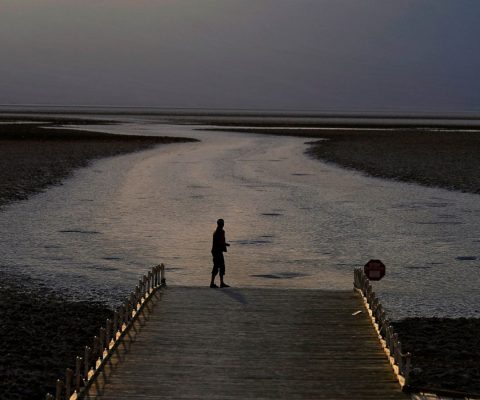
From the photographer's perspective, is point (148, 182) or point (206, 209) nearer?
point (206, 209)

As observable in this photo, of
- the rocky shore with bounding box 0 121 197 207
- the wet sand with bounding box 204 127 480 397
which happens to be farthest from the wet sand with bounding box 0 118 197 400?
the rocky shore with bounding box 0 121 197 207

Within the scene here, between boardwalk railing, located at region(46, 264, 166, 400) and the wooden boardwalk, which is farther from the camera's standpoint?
the wooden boardwalk

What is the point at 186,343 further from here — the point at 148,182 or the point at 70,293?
the point at 148,182

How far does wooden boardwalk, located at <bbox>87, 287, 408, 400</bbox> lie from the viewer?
44.8 feet

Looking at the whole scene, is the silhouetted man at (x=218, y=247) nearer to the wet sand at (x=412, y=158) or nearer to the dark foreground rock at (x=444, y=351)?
the dark foreground rock at (x=444, y=351)

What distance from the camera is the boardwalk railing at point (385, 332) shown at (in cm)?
1407

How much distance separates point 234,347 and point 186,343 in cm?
101

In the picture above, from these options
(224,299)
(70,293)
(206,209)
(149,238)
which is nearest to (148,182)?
(206,209)

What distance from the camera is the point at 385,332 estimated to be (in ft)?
54.7

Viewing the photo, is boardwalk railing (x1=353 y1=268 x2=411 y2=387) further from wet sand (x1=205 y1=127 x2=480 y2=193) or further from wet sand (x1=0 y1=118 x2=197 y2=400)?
wet sand (x1=205 y1=127 x2=480 y2=193)

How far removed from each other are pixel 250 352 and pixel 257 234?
19285 mm

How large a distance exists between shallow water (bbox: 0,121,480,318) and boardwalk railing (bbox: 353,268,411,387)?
1.97 meters

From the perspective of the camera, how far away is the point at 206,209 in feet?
139

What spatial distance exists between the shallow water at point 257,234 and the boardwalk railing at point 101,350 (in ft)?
13.9
